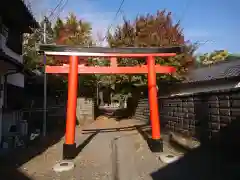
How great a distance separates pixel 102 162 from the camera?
7.79 meters

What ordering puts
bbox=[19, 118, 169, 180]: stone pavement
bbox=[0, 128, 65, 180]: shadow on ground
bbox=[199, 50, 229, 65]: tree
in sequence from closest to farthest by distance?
bbox=[19, 118, 169, 180]: stone pavement → bbox=[0, 128, 65, 180]: shadow on ground → bbox=[199, 50, 229, 65]: tree

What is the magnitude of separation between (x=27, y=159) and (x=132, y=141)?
13.1 ft

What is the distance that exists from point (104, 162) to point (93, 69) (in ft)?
11.3

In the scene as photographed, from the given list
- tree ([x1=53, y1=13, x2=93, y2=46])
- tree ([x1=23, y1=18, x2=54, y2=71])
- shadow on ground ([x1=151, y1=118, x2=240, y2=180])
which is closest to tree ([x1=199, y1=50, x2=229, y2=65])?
tree ([x1=53, y1=13, x2=93, y2=46])

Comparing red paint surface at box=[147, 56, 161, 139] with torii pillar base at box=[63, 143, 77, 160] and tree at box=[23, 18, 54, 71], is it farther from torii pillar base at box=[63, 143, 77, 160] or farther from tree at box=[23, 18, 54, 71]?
tree at box=[23, 18, 54, 71]

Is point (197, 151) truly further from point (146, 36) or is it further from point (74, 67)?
point (146, 36)

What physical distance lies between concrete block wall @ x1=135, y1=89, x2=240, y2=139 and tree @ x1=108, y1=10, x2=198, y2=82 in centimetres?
581

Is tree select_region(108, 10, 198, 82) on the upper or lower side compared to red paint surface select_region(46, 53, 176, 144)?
upper

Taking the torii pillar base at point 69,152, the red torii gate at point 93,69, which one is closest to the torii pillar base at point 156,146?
the red torii gate at point 93,69

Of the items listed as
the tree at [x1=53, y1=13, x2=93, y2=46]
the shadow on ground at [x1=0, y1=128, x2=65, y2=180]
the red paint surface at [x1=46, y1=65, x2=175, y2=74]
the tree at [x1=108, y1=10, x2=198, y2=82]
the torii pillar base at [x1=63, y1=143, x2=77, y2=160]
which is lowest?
the shadow on ground at [x1=0, y1=128, x2=65, y2=180]

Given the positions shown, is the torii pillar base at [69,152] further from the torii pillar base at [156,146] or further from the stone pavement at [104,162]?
the torii pillar base at [156,146]

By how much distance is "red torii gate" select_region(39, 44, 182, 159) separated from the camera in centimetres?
859

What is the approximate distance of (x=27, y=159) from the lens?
8492mm

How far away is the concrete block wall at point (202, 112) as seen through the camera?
5945mm
